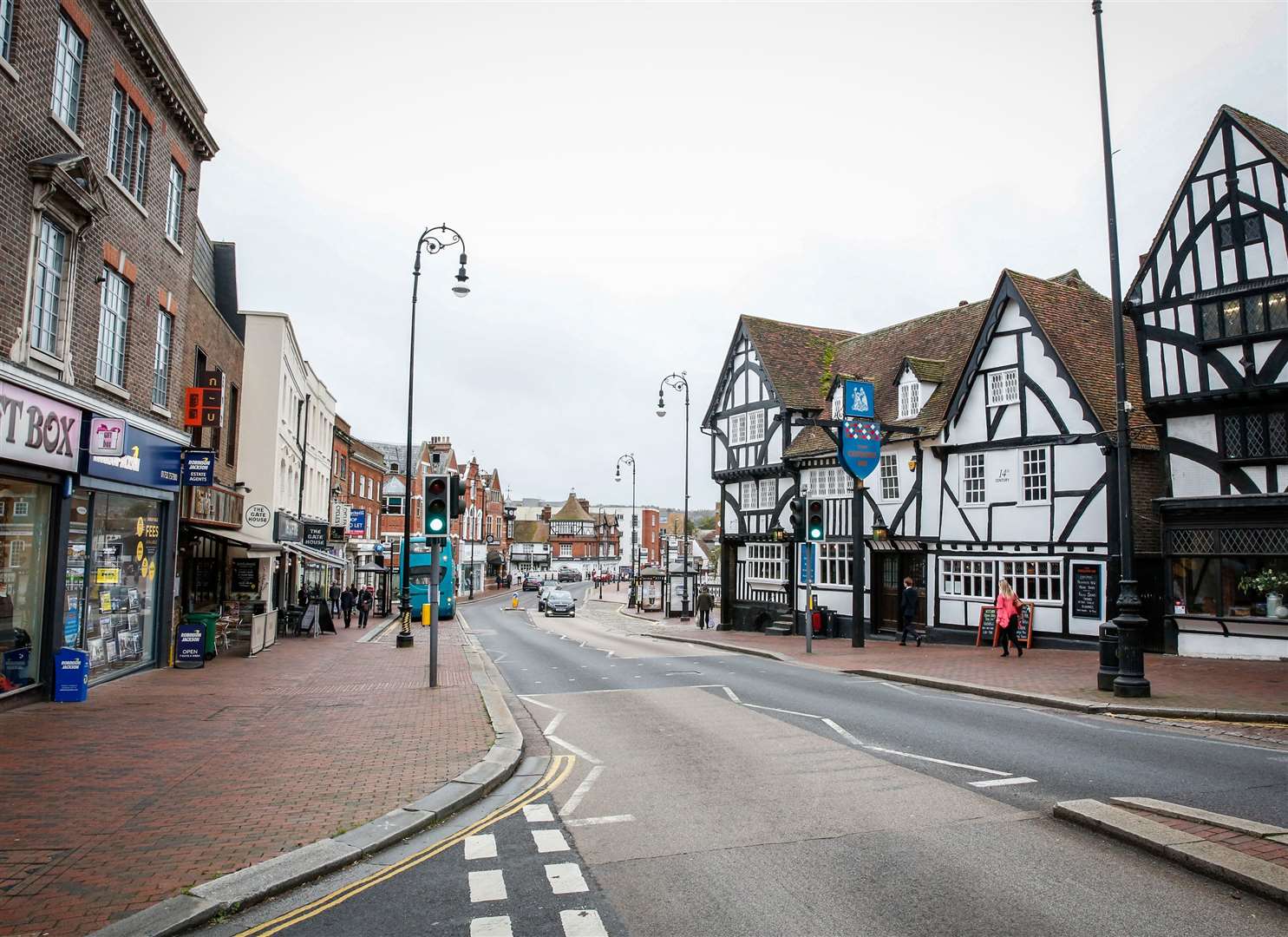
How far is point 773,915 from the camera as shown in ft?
17.7

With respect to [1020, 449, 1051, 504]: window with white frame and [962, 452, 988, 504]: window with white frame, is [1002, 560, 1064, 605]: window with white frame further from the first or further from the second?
[962, 452, 988, 504]: window with white frame

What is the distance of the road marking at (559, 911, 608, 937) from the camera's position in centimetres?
515

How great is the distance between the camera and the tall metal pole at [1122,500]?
13.5 meters

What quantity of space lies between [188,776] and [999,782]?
25.8ft

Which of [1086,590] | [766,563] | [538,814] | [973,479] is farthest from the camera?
[766,563]

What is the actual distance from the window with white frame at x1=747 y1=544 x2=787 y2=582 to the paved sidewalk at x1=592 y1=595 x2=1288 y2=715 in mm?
7447

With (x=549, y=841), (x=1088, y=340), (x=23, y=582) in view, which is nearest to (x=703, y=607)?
(x=1088, y=340)

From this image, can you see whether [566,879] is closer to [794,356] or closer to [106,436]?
[106,436]

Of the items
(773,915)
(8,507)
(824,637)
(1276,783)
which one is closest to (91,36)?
(8,507)

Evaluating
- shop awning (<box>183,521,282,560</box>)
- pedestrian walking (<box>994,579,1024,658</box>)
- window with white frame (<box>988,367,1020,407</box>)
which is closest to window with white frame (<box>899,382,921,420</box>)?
window with white frame (<box>988,367,1020,407</box>)

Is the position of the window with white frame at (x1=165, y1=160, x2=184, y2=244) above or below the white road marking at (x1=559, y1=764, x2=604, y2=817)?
above

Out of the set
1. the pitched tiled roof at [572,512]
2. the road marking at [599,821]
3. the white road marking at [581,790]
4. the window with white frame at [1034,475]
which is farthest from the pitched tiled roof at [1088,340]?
the pitched tiled roof at [572,512]

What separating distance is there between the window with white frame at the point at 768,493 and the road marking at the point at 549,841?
27864 millimetres

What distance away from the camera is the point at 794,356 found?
36.2 metres
